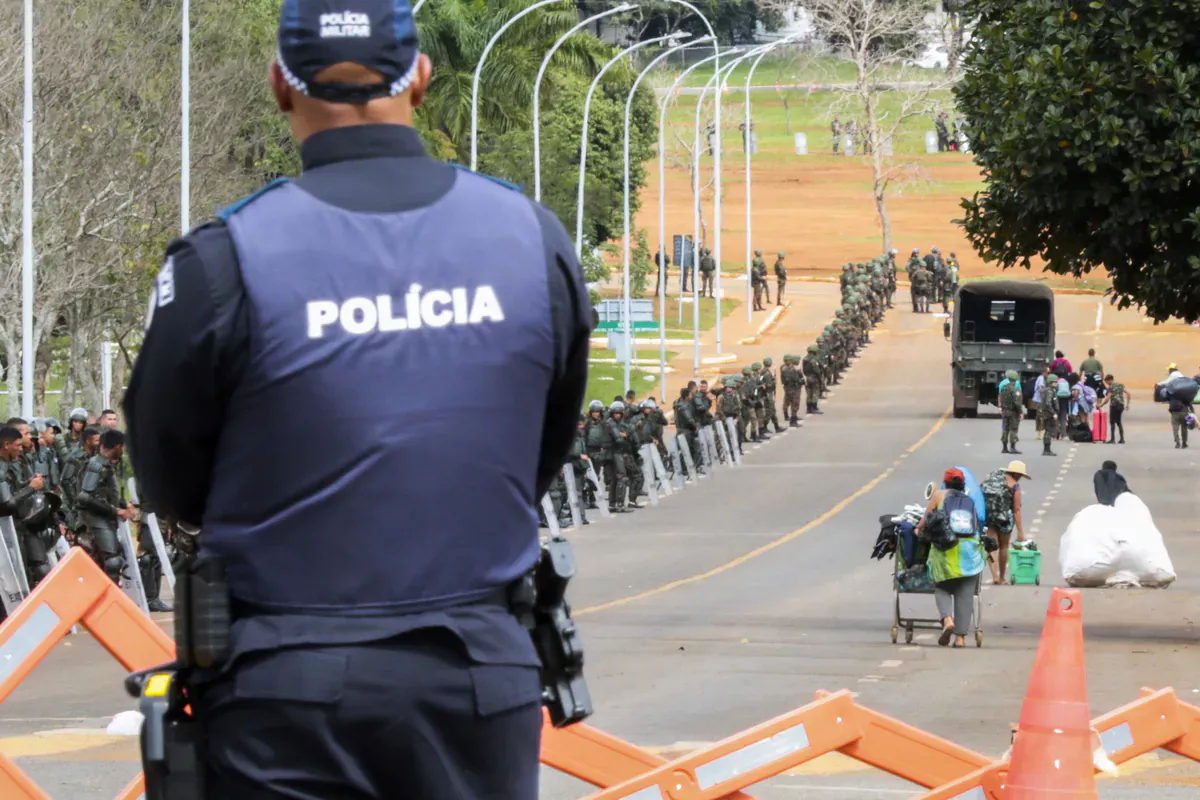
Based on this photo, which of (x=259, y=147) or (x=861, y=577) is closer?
(x=861, y=577)

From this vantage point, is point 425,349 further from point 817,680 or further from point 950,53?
point 950,53

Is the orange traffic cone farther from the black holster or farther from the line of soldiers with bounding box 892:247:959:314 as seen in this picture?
the line of soldiers with bounding box 892:247:959:314

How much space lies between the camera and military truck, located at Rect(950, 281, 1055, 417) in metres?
50.6

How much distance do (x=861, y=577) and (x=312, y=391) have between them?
22.1 meters

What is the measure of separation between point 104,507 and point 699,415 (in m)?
22.0

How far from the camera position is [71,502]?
66.3 ft

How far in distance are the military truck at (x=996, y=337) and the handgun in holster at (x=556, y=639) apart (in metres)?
47.2

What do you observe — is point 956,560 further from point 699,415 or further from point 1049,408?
point 1049,408

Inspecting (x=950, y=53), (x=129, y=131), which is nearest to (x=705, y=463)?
(x=129, y=131)

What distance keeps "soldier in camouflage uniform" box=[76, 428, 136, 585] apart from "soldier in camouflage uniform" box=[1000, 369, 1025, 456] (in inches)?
989

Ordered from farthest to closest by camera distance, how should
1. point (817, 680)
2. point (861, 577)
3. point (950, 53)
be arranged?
1. point (950, 53)
2. point (861, 577)
3. point (817, 680)

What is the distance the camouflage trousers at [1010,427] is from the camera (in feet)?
138

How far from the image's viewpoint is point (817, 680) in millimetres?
15664

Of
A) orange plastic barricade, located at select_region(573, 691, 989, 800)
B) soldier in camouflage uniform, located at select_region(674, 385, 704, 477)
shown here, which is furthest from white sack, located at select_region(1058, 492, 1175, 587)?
soldier in camouflage uniform, located at select_region(674, 385, 704, 477)
